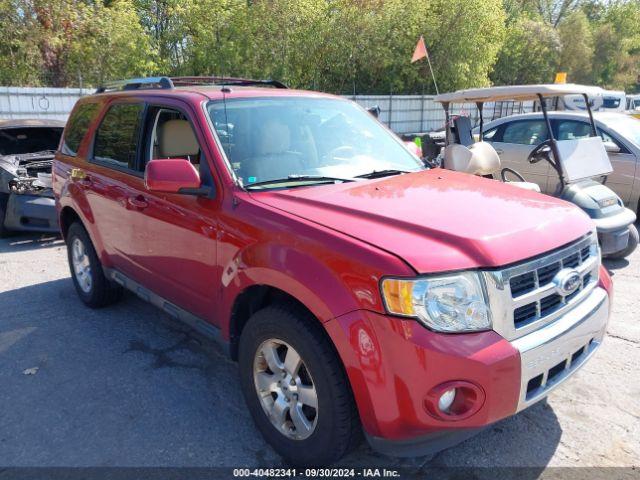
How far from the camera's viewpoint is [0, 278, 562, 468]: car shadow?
288cm

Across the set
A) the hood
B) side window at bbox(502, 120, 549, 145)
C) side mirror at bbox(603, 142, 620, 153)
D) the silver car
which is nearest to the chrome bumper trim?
the hood

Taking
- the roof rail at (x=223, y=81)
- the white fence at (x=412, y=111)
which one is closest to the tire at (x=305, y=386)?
the roof rail at (x=223, y=81)

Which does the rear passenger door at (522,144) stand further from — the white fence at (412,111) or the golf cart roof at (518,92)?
the white fence at (412,111)

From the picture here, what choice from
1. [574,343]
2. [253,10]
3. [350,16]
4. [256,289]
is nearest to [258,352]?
[256,289]

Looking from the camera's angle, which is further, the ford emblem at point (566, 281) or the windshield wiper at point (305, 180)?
the windshield wiper at point (305, 180)

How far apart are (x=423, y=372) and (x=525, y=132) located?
22.6ft

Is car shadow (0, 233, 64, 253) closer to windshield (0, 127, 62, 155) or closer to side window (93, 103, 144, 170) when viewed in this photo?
windshield (0, 127, 62, 155)

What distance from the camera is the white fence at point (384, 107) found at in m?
12.0

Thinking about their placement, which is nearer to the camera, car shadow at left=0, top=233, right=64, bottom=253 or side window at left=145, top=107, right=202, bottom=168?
side window at left=145, top=107, right=202, bottom=168

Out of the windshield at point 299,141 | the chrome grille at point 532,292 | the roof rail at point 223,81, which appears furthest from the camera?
the roof rail at point 223,81

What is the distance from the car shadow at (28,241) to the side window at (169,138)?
4.33m

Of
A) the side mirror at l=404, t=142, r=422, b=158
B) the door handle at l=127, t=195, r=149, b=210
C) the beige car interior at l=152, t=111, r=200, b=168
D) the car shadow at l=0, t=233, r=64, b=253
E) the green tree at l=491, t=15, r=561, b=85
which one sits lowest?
the car shadow at l=0, t=233, r=64, b=253

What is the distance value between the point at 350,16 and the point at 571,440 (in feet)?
59.4

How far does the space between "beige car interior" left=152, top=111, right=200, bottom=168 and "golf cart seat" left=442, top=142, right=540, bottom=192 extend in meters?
2.60
